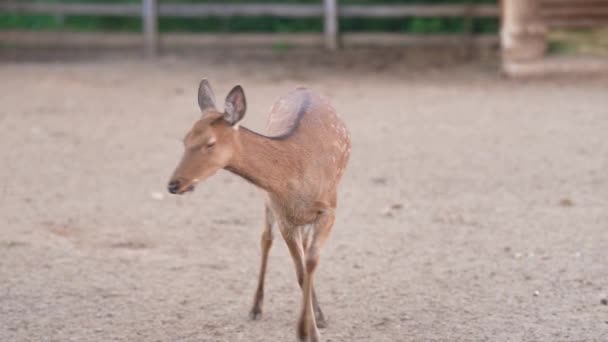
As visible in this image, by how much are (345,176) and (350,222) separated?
1455mm

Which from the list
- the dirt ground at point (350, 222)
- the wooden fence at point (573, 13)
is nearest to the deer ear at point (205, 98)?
the dirt ground at point (350, 222)

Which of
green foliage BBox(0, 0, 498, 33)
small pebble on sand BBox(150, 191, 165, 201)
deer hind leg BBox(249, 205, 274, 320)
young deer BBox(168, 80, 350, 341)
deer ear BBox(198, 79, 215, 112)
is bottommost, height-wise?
small pebble on sand BBox(150, 191, 165, 201)

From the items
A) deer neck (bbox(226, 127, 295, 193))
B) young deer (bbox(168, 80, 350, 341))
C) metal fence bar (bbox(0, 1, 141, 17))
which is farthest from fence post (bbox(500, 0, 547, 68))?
deer neck (bbox(226, 127, 295, 193))

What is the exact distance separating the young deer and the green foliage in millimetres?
11276

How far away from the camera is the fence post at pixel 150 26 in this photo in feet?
55.0

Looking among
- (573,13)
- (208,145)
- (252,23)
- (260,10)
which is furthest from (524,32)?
(208,145)

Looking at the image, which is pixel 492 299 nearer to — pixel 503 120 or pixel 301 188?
pixel 301 188

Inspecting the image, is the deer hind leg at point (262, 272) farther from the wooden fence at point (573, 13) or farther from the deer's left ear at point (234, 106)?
the wooden fence at point (573, 13)

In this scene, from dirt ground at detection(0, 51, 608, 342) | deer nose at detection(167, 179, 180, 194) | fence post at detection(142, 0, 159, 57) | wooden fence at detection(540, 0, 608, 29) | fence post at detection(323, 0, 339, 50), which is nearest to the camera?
deer nose at detection(167, 179, 180, 194)

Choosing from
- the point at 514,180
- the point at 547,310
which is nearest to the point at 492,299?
the point at 547,310

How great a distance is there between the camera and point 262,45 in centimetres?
1722

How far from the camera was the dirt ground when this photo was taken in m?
6.04

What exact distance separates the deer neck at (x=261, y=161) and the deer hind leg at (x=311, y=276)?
0.37 m

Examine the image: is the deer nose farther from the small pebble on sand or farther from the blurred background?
the small pebble on sand
